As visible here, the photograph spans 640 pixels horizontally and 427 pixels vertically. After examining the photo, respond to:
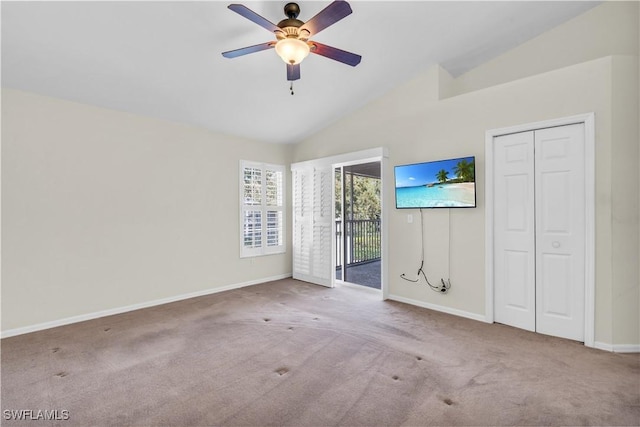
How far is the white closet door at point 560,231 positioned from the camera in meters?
2.83

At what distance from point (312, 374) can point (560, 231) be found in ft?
8.78

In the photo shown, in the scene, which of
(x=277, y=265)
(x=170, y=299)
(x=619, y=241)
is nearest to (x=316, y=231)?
(x=277, y=265)

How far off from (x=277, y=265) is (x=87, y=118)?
3.40 m

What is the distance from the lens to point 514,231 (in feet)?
10.5

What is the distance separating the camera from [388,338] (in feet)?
9.73

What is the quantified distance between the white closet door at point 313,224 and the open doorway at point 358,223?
515 mm

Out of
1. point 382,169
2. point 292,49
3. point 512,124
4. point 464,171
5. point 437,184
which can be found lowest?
point 437,184

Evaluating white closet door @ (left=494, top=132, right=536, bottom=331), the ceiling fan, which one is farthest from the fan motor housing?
white closet door @ (left=494, top=132, right=536, bottom=331)

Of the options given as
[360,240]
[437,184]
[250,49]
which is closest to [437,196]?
[437,184]

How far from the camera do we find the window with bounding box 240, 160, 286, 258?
4.96 m

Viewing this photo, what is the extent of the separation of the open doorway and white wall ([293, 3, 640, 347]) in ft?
4.38

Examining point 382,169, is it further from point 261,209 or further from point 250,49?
point 250,49

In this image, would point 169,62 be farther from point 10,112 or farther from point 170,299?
point 170,299

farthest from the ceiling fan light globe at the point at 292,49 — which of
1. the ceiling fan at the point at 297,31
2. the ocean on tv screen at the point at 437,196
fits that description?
the ocean on tv screen at the point at 437,196
